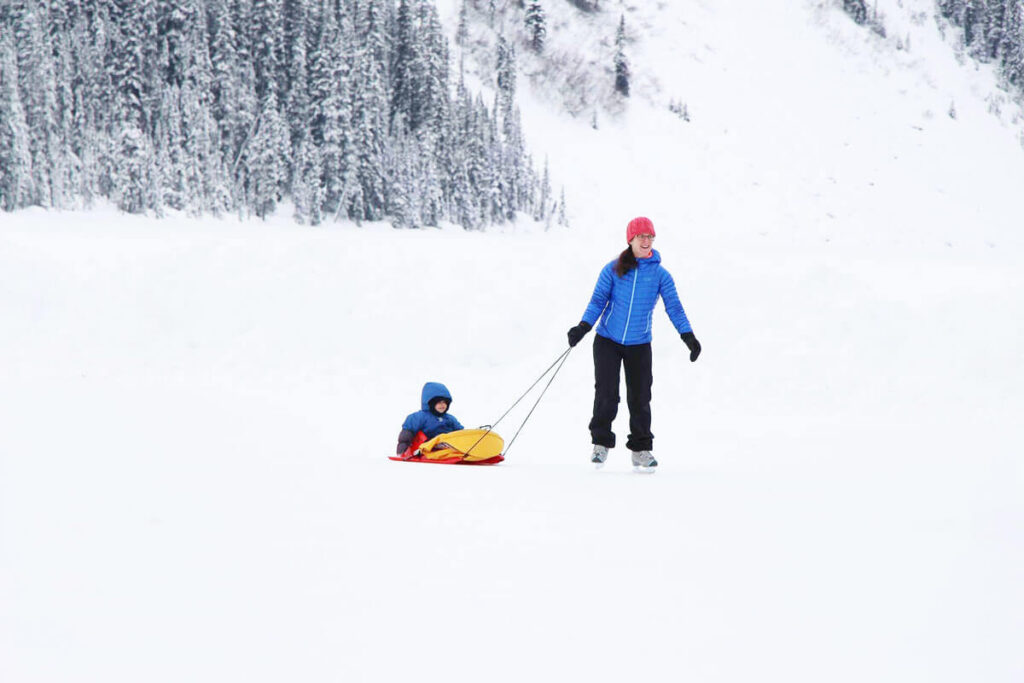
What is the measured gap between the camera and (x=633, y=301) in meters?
6.34

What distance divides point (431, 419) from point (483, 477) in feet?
6.22

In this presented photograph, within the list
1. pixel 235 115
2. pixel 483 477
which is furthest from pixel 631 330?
pixel 235 115

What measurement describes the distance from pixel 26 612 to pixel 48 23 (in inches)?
1709

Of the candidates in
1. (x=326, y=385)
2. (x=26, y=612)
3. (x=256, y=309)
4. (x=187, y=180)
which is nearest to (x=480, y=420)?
(x=326, y=385)

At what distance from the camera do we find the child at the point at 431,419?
7.03 metres

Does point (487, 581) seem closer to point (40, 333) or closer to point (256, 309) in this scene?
point (256, 309)

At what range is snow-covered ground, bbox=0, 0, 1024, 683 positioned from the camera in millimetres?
2295

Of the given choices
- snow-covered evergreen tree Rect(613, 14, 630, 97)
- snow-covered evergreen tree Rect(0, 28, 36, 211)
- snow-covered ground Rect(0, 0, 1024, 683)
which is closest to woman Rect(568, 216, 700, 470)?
snow-covered ground Rect(0, 0, 1024, 683)

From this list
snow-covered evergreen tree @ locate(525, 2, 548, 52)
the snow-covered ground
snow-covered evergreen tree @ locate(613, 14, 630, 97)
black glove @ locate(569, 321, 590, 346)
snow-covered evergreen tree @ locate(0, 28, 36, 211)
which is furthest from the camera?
snow-covered evergreen tree @ locate(525, 2, 548, 52)

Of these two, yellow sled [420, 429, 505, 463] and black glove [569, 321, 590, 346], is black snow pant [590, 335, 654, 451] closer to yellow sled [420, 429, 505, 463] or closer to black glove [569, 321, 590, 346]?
black glove [569, 321, 590, 346]

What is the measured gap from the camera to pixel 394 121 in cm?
4412

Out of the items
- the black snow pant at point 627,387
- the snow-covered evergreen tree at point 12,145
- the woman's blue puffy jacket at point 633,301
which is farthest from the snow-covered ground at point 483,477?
the snow-covered evergreen tree at point 12,145

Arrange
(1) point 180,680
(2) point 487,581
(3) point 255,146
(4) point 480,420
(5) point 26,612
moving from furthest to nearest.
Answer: (3) point 255,146 < (4) point 480,420 < (2) point 487,581 < (5) point 26,612 < (1) point 180,680

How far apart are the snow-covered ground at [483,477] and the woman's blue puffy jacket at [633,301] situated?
4.46 feet
